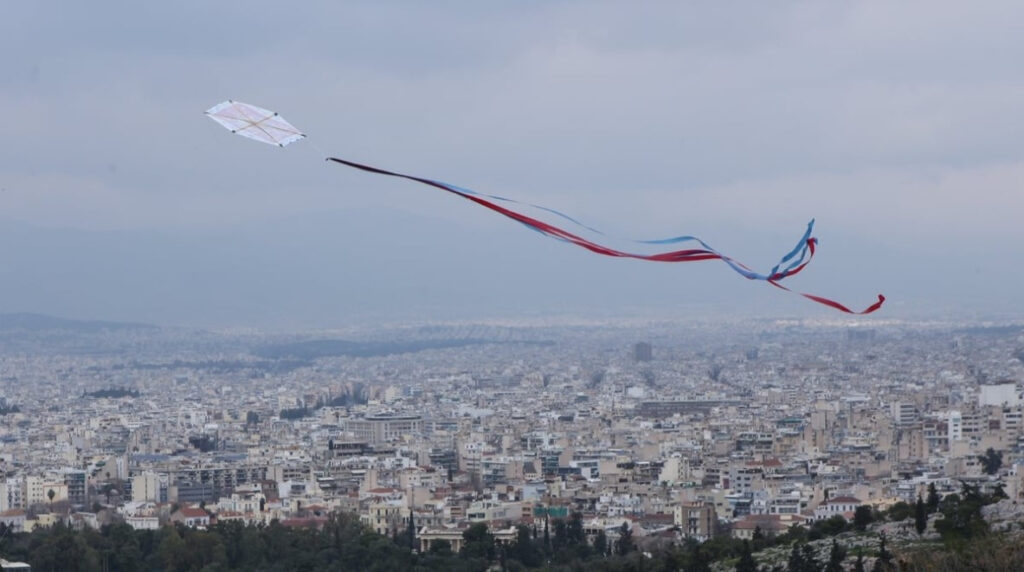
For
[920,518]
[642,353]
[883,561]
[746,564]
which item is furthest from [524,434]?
[642,353]

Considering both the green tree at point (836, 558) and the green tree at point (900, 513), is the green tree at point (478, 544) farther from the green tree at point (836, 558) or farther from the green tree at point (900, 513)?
the green tree at point (836, 558)

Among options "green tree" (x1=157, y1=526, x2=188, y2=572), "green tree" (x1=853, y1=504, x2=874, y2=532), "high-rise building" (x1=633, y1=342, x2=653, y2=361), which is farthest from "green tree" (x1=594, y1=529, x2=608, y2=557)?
"high-rise building" (x1=633, y1=342, x2=653, y2=361)

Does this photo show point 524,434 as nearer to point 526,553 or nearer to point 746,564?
point 526,553

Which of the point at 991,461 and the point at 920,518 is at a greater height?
the point at 920,518

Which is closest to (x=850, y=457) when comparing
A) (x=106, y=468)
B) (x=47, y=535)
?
(x=106, y=468)

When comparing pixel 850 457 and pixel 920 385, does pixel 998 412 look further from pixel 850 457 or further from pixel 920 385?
pixel 920 385

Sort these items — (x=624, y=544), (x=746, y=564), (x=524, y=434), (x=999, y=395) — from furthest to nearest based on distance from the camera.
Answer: (x=999, y=395), (x=524, y=434), (x=624, y=544), (x=746, y=564)
